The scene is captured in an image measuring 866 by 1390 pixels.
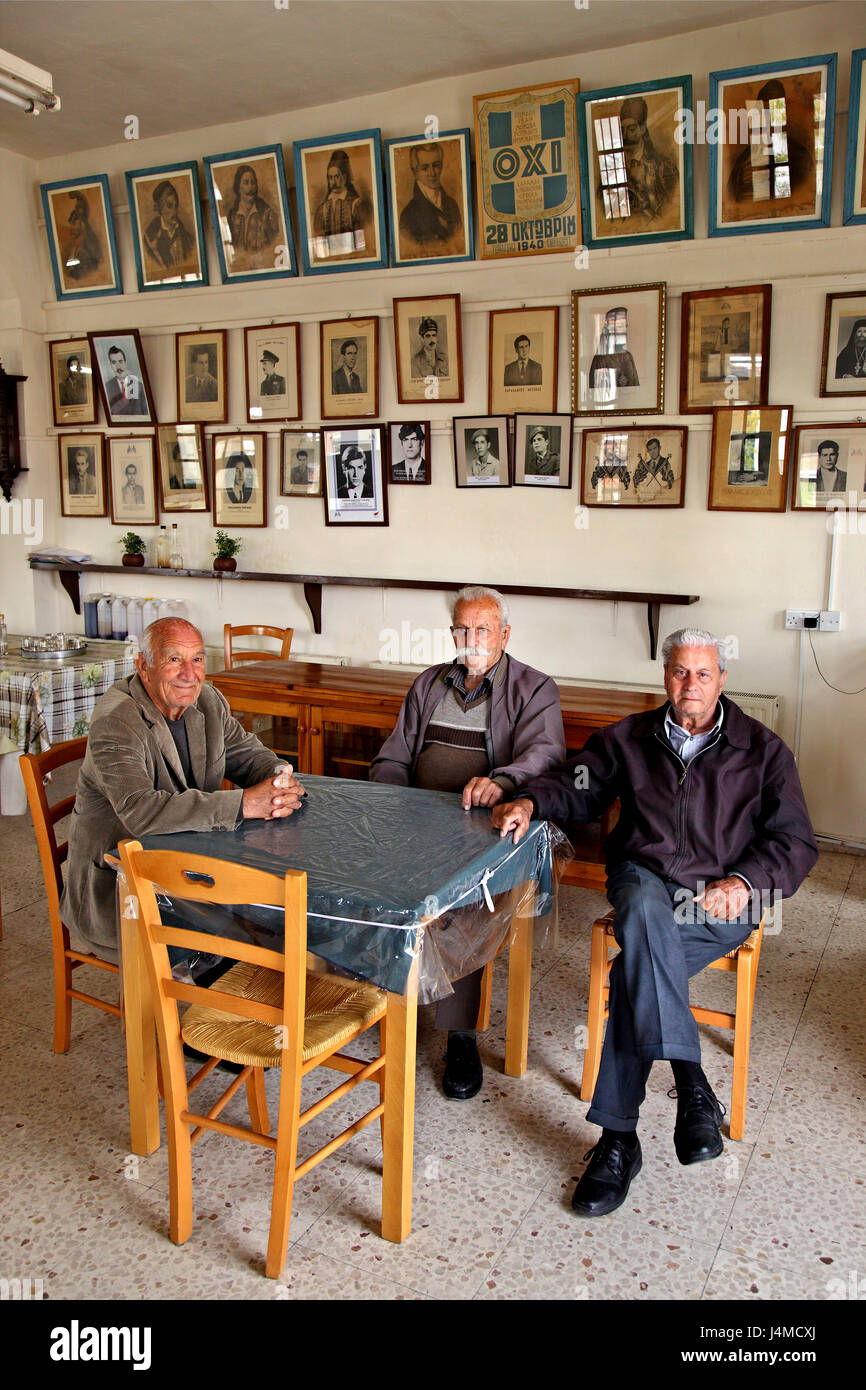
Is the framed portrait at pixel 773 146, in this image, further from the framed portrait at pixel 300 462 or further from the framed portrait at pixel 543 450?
the framed portrait at pixel 300 462

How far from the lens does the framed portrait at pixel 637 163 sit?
14.8 feet

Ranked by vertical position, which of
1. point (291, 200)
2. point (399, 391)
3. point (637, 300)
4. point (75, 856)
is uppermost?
point (291, 200)

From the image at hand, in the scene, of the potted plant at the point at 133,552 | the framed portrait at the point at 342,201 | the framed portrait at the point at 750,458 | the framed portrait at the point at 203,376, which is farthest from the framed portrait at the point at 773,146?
the potted plant at the point at 133,552

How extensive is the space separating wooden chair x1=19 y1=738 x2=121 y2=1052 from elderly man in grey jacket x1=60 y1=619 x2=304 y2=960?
50 millimetres

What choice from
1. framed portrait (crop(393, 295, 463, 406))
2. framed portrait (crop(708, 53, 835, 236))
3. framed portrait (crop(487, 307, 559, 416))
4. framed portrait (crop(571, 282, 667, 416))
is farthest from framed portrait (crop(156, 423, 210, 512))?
framed portrait (crop(708, 53, 835, 236))

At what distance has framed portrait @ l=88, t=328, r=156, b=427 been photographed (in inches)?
250

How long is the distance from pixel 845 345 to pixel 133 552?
452cm

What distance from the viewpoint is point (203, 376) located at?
6.14 meters

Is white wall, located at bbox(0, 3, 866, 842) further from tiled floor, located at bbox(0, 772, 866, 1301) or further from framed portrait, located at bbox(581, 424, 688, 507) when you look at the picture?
tiled floor, located at bbox(0, 772, 866, 1301)

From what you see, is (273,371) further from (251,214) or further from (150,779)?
(150,779)

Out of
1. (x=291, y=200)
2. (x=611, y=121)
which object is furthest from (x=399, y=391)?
(x=611, y=121)

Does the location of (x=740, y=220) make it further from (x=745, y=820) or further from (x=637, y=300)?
(x=745, y=820)

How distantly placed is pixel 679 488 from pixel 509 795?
103 inches

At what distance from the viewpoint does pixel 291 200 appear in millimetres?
5590
